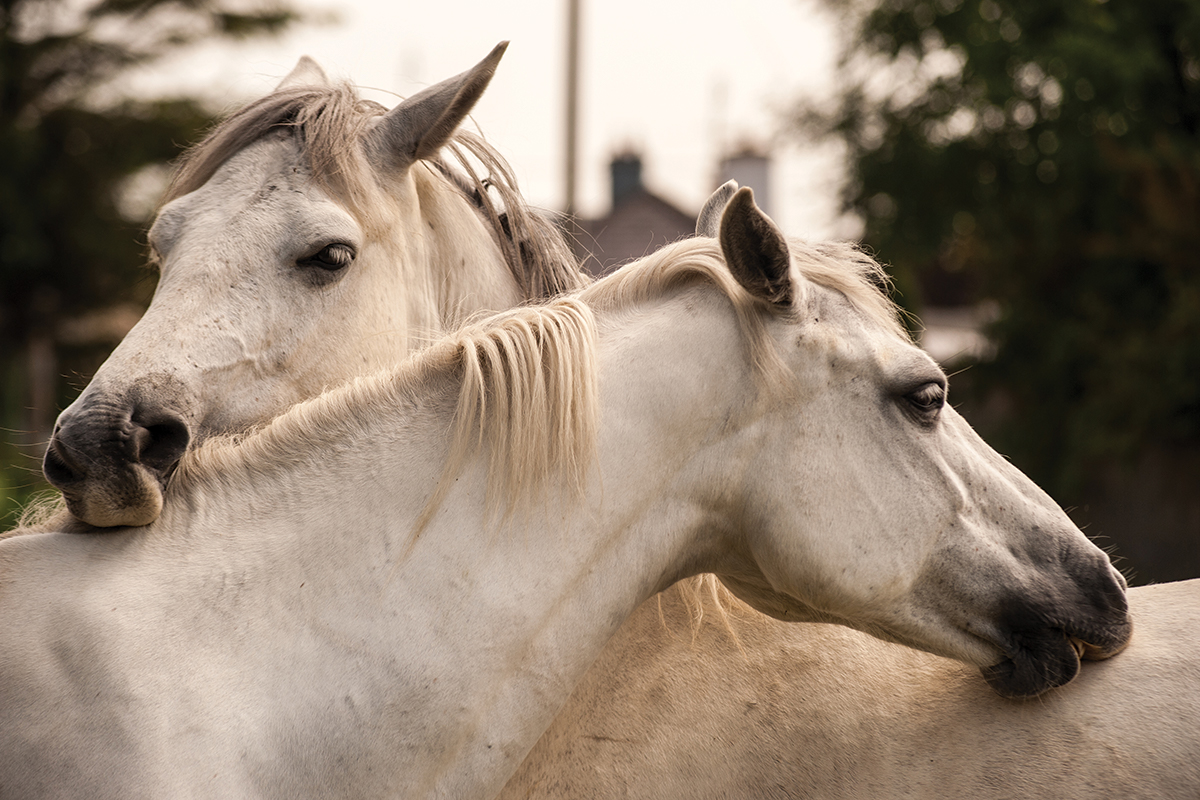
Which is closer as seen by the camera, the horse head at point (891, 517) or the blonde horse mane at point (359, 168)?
the horse head at point (891, 517)

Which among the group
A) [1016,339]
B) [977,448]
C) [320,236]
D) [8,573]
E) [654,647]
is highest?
[320,236]

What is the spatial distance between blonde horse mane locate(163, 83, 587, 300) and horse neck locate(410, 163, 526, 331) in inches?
2.3

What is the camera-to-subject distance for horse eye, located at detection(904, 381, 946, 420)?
208 centimetres

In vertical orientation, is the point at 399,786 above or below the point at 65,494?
below

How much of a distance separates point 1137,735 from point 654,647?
3.30 feet

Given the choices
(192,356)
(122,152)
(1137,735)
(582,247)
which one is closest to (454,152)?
(582,247)

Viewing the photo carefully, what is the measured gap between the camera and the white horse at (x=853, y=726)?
2021mm

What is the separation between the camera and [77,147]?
14680 mm

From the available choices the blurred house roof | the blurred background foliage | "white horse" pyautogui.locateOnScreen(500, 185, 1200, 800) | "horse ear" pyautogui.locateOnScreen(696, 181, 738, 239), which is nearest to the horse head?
"white horse" pyautogui.locateOnScreen(500, 185, 1200, 800)

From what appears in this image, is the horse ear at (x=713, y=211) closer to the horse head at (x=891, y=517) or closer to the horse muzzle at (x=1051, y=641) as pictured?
the horse head at (x=891, y=517)

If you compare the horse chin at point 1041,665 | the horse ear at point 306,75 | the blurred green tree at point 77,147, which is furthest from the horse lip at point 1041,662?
the blurred green tree at point 77,147

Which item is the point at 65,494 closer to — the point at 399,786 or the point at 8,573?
the point at 8,573

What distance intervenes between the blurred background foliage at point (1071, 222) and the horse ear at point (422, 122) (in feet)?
24.7

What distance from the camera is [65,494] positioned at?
6.34ft
